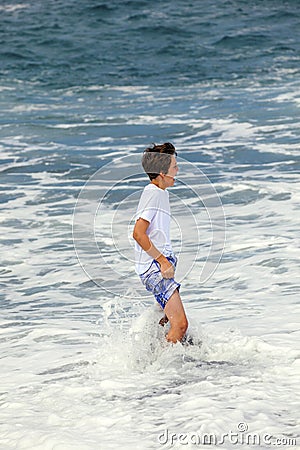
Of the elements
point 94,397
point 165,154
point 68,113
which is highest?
point 165,154

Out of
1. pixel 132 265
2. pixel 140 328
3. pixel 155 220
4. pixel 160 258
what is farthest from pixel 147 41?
pixel 160 258

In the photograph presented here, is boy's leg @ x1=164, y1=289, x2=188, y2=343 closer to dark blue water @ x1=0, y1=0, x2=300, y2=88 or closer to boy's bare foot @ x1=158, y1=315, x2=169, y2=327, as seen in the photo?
boy's bare foot @ x1=158, y1=315, x2=169, y2=327

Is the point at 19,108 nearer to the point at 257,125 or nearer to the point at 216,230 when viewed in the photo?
the point at 257,125

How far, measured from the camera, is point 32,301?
7.04m

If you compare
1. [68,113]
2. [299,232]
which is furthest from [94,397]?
[68,113]

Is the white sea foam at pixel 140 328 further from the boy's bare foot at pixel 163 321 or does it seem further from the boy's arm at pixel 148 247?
the boy's arm at pixel 148 247

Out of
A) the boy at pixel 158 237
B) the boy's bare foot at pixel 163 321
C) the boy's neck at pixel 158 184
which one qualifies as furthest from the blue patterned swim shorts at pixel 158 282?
the boy's neck at pixel 158 184

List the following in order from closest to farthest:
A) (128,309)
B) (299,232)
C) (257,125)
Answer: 1. (128,309)
2. (299,232)
3. (257,125)

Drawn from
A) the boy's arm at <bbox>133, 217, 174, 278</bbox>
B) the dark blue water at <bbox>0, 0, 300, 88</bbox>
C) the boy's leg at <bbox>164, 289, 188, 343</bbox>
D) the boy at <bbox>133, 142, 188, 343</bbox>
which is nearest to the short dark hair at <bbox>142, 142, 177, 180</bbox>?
the boy at <bbox>133, 142, 188, 343</bbox>

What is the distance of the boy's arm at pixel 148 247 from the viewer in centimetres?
467

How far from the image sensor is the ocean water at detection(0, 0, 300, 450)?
4.39 m

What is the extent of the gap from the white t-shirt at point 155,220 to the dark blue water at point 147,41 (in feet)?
58.4

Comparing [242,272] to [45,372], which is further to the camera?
[242,272]

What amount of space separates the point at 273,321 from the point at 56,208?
199 inches
